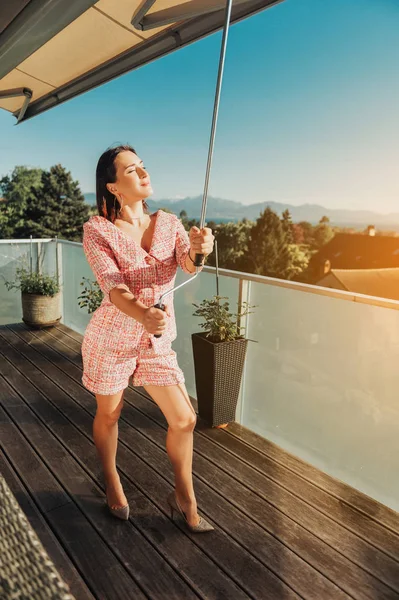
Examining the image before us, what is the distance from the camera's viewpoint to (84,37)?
2621 mm

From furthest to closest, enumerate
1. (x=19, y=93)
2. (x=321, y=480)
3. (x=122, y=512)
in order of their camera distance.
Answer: (x=19, y=93), (x=321, y=480), (x=122, y=512)

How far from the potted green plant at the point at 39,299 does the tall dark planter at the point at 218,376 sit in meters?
2.55

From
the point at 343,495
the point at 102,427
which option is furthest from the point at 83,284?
the point at 343,495

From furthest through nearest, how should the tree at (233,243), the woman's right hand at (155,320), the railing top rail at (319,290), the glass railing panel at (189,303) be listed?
the tree at (233,243), the glass railing panel at (189,303), the railing top rail at (319,290), the woman's right hand at (155,320)

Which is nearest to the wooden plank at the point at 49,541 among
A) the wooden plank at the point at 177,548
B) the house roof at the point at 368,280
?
the wooden plank at the point at 177,548

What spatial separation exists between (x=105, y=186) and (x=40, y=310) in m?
3.32

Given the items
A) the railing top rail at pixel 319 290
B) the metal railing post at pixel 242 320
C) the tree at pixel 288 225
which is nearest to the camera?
the railing top rail at pixel 319 290

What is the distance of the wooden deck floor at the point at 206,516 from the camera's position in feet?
5.32

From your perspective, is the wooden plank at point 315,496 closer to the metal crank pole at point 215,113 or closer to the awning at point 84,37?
the metal crank pole at point 215,113

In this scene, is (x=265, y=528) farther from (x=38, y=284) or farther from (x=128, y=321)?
(x=38, y=284)

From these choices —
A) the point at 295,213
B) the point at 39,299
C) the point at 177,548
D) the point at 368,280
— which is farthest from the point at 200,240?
the point at 295,213

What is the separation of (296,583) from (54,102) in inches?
132

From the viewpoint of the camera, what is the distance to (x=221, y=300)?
2.95m

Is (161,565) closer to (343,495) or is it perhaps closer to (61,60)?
(343,495)
